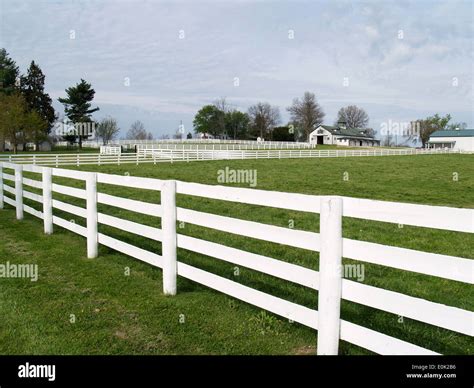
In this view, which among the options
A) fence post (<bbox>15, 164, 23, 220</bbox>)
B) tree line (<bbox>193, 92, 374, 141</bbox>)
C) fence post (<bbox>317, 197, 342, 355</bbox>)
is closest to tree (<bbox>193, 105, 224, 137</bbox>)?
tree line (<bbox>193, 92, 374, 141</bbox>)

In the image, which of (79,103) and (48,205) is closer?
(48,205)

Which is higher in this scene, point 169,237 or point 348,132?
point 348,132

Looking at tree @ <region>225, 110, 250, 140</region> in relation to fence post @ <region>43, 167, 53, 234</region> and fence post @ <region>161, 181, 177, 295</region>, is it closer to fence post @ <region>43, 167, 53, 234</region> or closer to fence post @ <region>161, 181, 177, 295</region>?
fence post @ <region>43, 167, 53, 234</region>

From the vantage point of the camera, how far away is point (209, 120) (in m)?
112

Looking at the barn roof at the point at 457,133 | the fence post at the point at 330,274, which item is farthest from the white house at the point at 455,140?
the fence post at the point at 330,274

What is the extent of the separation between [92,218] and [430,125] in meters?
118

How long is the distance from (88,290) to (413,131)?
115m

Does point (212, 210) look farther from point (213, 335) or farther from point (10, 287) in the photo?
point (213, 335)

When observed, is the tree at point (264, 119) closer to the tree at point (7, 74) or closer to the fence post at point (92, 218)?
the tree at point (7, 74)

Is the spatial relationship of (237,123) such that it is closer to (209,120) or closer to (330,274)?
(209,120)

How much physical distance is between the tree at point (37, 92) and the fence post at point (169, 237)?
81267mm

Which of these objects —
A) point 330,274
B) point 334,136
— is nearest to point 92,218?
point 330,274

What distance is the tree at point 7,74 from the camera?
73062 mm

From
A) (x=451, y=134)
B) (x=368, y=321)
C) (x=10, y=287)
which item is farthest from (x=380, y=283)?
(x=451, y=134)
